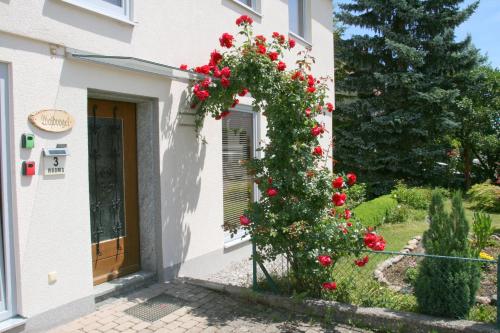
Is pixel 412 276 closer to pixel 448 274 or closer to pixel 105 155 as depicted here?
pixel 448 274

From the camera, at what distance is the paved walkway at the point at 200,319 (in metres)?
4.25

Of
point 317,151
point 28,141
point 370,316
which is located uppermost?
point 28,141

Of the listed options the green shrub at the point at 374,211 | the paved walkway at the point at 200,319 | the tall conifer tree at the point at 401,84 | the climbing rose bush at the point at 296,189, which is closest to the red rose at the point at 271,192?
the climbing rose bush at the point at 296,189

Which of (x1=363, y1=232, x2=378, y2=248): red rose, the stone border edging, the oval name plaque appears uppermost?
the oval name plaque

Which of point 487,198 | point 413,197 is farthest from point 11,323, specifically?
point 487,198

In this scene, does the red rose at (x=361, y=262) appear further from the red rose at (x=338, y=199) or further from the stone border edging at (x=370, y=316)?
the red rose at (x=338, y=199)

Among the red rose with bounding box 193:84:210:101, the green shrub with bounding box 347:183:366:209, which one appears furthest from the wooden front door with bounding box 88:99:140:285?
the green shrub with bounding box 347:183:366:209

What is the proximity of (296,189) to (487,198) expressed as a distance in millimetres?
9366

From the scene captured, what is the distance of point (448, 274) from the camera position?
4180 mm

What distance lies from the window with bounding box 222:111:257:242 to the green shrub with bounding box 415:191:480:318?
3229mm

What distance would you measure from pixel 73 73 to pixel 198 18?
8.20 feet

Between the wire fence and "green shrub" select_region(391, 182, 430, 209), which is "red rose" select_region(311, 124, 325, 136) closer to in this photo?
the wire fence

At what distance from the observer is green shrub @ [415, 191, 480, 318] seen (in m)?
4.17

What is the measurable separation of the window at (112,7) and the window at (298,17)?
5255 millimetres
